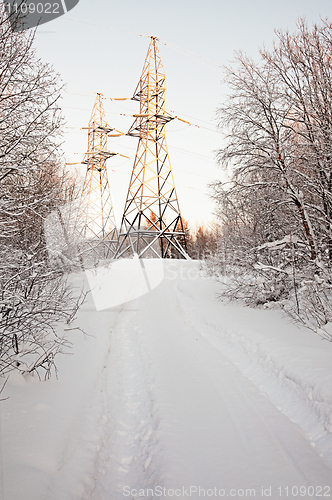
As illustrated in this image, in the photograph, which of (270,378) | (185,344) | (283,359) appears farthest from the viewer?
(185,344)

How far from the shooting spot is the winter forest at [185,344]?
105 inches

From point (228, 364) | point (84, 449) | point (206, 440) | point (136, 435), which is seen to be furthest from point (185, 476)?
point (228, 364)

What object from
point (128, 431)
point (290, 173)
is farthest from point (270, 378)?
point (290, 173)

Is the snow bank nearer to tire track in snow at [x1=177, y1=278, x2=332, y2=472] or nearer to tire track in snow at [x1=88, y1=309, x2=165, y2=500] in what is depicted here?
tire track in snow at [x1=177, y1=278, x2=332, y2=472]

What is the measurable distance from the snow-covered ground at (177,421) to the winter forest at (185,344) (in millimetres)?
17

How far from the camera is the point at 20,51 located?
3354 mm

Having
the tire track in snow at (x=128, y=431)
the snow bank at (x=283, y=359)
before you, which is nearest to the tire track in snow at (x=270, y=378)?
the snow bank at (x=283, y=359)

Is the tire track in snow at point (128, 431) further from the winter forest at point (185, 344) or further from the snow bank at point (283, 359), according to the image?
the snow bank at point (283, 359)

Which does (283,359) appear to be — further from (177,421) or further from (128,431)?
(128,431)

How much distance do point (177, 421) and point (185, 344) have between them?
272 centimetres

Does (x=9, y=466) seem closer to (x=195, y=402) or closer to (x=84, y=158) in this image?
(x=195, y=402)

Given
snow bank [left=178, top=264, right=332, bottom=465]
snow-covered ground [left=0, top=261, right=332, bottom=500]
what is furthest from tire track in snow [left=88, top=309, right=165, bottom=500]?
snow bank [left=178, top=264, right=332, bottom=465]

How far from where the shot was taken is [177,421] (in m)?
3.29

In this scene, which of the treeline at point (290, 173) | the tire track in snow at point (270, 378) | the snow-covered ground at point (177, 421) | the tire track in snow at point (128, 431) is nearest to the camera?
the snow-covered ground at point (177, 421)
